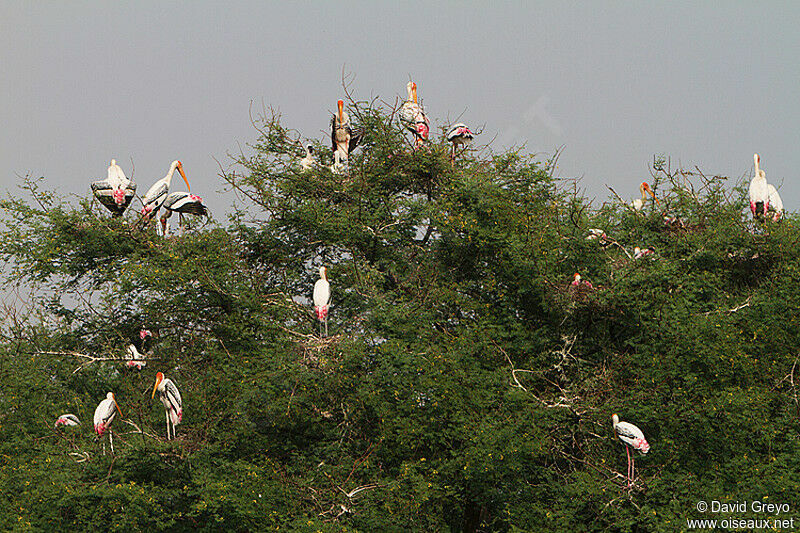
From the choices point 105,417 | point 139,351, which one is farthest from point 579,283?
point 139,351

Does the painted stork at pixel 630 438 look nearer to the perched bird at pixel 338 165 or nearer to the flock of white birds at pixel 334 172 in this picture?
the flock of white birds at pixel 334 172

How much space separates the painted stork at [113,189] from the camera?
14117mm

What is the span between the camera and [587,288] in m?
12.5

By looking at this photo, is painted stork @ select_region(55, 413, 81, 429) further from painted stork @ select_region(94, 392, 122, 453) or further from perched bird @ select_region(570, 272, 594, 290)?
perched bird @ select_region(570, 272, 594, 290)

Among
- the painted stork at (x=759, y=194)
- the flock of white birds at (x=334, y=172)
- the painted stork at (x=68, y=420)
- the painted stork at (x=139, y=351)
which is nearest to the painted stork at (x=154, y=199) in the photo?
the flock of white birds at (x=334, y=172)

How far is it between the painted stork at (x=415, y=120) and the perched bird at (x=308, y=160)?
5.36ft

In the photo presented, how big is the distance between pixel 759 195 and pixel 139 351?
990 centimetres

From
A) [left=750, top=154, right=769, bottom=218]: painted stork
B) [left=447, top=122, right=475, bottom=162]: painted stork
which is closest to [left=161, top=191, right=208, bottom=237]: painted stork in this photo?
[left=447, top=122, right=475, bottom=162]: painted stork

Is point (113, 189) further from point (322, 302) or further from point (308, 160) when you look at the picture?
point (322, 302)

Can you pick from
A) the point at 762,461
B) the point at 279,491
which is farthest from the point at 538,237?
the point at 279,491

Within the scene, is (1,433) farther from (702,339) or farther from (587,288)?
(702,339)

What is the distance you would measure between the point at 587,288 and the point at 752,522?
3.65 meters

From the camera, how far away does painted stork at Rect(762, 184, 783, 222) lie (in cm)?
1400

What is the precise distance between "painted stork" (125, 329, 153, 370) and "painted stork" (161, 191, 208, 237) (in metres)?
1.60
